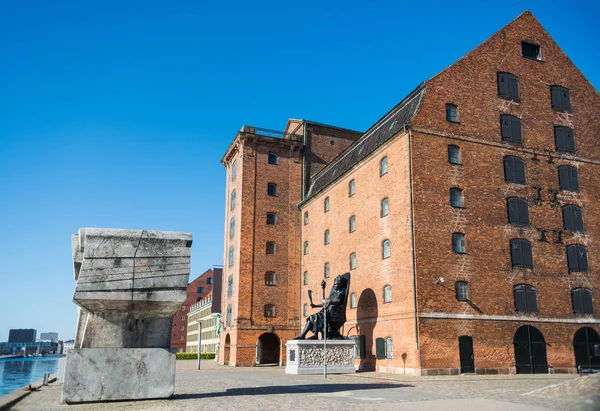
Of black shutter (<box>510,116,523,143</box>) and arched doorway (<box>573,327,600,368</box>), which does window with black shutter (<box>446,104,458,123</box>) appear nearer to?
black shutter (<box>510,116,523,143</box>)

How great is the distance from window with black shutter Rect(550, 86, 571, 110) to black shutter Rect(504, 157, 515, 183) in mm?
5277

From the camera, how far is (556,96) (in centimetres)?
3303

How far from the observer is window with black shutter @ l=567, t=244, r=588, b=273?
99.0 ft

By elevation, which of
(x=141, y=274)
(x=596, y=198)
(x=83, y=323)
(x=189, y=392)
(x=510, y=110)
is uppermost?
(x=510, y=110)

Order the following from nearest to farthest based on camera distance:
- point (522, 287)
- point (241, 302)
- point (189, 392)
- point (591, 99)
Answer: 1. point (189, 392)
2. point (522, 287)
3. point (591, 99)
4. point (241, 302)

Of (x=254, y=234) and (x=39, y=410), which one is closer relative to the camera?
(x=39, y=410)

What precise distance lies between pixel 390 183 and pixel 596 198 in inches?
492

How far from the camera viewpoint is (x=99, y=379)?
13344 mm

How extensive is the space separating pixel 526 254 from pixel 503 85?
990cm

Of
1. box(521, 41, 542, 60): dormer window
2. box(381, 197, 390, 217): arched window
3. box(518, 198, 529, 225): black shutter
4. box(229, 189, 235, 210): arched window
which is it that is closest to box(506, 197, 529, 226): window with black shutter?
box(518, 198, 529, 225): black shutter

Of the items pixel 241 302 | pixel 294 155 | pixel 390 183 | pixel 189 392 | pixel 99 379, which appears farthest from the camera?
pixel 294 155

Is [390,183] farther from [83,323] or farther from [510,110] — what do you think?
[83,323]

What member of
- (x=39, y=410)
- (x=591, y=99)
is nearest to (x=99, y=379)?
(x=39, y=410)

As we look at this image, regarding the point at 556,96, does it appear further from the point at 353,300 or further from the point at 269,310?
the point at 269,310
